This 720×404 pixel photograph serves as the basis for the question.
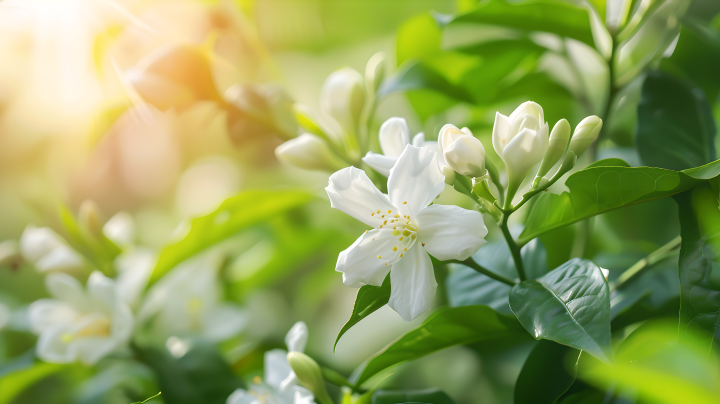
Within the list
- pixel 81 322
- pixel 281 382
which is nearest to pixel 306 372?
pixel 281 382

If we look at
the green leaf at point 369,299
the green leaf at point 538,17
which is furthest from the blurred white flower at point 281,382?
the green leaf at point 538,17

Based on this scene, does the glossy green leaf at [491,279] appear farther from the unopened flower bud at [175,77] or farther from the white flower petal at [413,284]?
the unopened flower bud at [175,77]

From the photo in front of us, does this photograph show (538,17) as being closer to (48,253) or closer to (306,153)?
(306,153)

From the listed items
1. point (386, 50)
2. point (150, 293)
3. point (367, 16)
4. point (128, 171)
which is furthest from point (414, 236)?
point (128, 171)

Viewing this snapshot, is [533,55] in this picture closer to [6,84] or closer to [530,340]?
[530,340]

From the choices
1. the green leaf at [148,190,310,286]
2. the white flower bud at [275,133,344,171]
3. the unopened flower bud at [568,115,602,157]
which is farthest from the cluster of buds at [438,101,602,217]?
the green leaf at [148,190,310,286]

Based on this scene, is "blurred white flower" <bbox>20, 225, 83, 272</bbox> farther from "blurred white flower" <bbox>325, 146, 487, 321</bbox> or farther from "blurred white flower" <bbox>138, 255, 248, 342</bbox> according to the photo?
"blurred white flower" <bbox>325, 146, 487, 321</bbox>

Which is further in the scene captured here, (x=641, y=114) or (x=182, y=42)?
(x=182, y=42)
